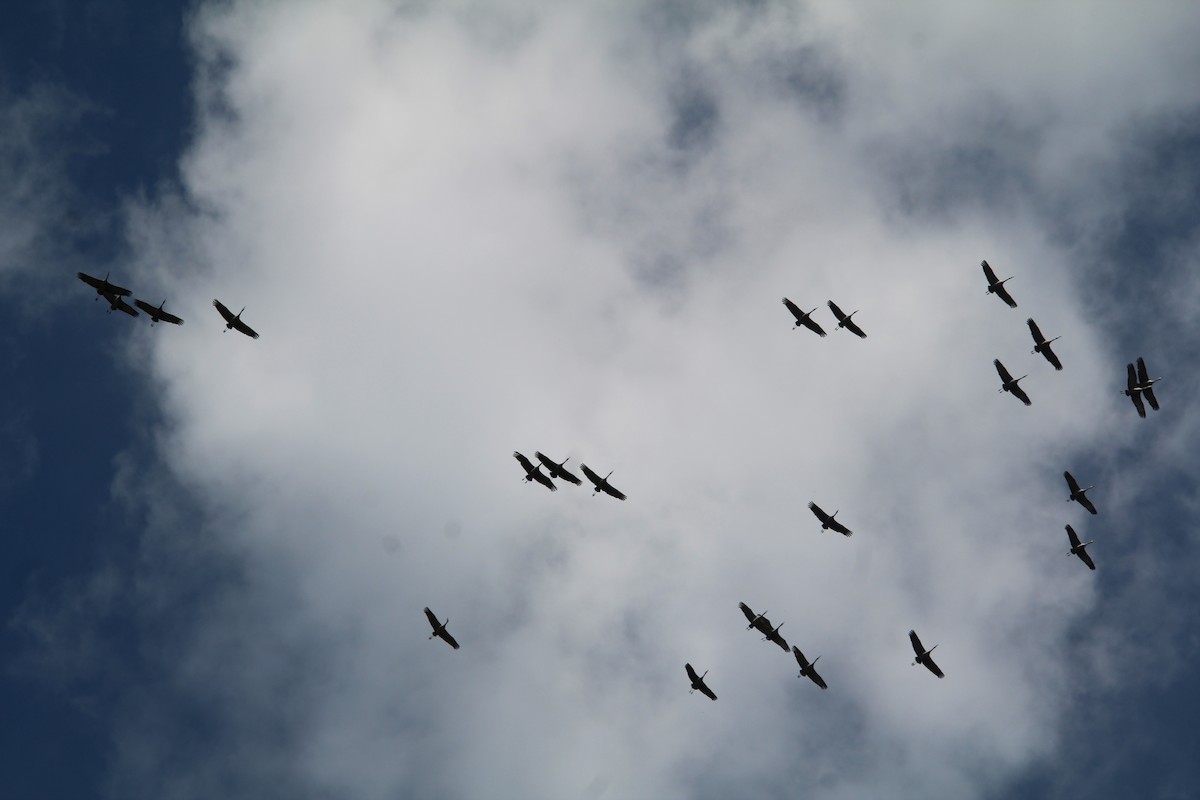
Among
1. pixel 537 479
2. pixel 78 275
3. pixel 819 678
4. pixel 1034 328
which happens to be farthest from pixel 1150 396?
pixel 78 275

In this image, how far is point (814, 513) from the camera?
124m

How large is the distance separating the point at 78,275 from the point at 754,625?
261 feet

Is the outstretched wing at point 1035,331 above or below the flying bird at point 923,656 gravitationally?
above

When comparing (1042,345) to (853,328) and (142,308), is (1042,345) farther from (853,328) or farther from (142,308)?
(142,308)

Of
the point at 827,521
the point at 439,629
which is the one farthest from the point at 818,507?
the point at 439,629

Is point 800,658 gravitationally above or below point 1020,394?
below

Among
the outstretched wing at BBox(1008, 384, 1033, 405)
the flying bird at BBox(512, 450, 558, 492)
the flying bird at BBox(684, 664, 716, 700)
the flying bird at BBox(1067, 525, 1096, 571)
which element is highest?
the outstretched wing at BBox(1008, 384, 1033, 405)

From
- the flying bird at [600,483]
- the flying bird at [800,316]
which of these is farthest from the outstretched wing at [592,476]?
the flying bird at [800,316]

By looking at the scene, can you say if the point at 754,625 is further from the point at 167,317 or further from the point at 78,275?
the point at 78,275

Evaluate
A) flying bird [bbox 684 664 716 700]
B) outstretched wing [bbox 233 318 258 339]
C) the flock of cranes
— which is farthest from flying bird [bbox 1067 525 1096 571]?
outstretched wing [bbox 233 318 258 339]

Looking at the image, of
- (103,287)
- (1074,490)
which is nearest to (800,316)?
(1074,490)

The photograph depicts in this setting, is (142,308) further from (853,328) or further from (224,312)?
A: (853,328)

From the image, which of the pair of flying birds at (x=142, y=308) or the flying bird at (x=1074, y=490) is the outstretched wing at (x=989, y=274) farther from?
the pair of flying birds at (x=142, y=308)

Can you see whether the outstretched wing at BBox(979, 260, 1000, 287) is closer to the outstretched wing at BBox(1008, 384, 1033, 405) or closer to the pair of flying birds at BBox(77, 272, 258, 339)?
the outstretched wing at BBox(1008, 384, 1033, 405)
